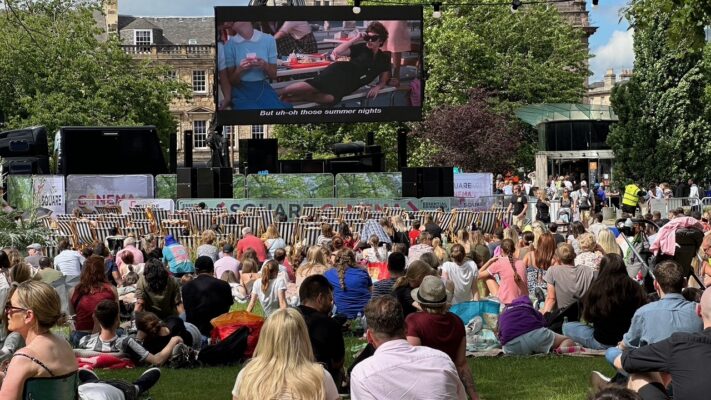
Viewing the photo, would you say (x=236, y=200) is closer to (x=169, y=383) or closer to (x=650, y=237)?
(x=650, y=237)

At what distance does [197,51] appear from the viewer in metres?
92.4

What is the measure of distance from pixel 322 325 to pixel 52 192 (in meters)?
25.3

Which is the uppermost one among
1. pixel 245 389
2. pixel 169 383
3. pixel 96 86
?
pixel 96 86

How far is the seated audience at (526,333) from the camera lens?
12.8 metres

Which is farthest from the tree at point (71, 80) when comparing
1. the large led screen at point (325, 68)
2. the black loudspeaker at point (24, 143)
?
the large led screen at point (325, 68)

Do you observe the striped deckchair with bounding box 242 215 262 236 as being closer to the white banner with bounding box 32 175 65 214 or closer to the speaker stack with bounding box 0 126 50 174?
the white banner with bounding box 32 175 65 214

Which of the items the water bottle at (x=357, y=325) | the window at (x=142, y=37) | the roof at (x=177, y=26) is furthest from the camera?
the roof at (x=177, y=26)

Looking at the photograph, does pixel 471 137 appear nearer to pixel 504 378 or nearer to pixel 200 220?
pixel 200 220

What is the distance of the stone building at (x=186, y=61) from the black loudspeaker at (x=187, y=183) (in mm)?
50770

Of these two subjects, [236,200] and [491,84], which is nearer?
[236,200]

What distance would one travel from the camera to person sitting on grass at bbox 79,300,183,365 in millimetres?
11305

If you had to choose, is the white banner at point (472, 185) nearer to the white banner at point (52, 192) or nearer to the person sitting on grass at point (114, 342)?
the white banner at point (52, 192)

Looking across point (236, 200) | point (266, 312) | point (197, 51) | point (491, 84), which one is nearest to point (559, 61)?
point (491, 84)

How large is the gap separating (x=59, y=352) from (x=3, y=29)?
55701mm
